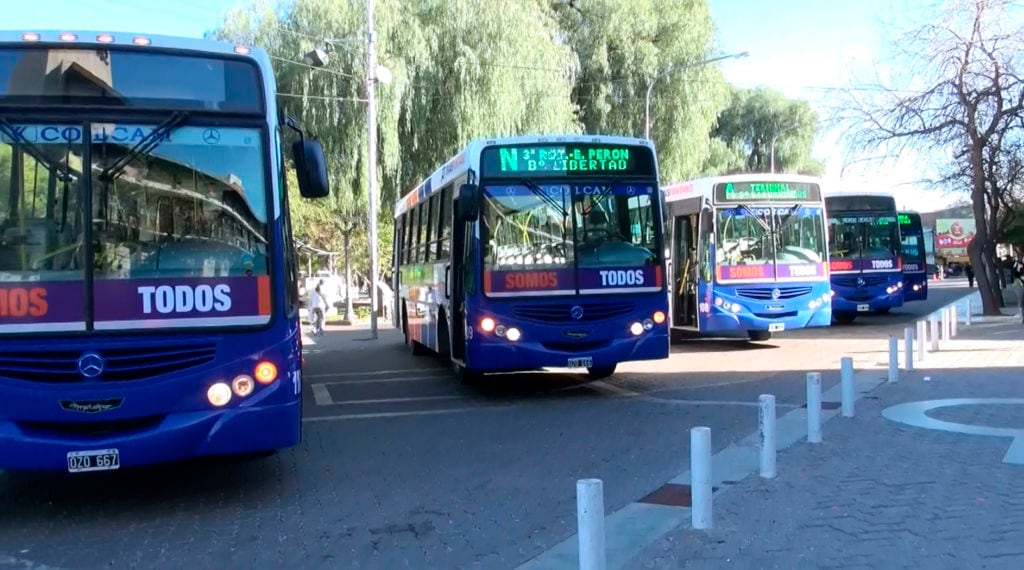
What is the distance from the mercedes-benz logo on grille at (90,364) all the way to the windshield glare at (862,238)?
2003 centimetres

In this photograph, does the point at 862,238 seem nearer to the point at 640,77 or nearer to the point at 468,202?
the point at 640,77

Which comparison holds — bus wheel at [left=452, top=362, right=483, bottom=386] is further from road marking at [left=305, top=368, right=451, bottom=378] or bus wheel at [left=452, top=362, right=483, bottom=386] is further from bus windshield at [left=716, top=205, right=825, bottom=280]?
bus windshield at [left=716, top=205, right=825, bottom=280]

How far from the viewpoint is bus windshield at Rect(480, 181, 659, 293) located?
11.3m

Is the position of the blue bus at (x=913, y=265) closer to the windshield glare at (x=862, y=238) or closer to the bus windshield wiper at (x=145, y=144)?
the windshield glare at (x=862, y=238)

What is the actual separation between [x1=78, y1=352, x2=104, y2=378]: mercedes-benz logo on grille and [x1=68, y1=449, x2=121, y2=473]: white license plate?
0.52 metres

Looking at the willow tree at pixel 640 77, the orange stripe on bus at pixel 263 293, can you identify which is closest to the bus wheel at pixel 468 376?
the orange stripe on bus at pixel 263 293

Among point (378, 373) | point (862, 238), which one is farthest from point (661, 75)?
point (378, 373)

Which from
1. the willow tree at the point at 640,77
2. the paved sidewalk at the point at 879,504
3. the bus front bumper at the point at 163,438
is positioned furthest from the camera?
the willow tree at the point at 640,77

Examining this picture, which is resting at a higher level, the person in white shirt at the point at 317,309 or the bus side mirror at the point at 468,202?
the bus side mirror at the point at 468,202

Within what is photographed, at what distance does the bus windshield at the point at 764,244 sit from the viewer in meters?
16.8

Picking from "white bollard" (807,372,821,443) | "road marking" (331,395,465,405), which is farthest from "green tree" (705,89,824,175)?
"white bollard" (807,372,821,443)

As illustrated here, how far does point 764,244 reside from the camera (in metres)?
16.9

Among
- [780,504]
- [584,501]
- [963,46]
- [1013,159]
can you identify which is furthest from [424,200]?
[1013,159]

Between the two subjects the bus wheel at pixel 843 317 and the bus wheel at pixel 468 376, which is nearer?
the bus wheel at pixel 468 376
